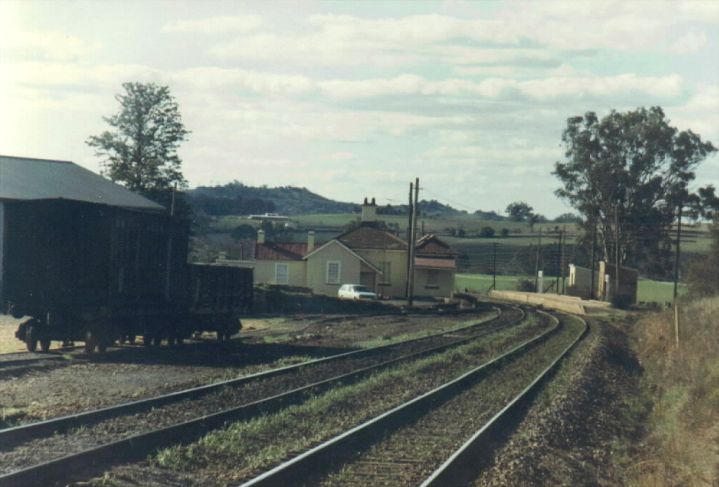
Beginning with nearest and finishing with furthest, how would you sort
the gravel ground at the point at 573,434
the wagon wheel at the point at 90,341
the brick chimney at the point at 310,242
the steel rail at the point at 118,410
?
the gravel ground at the point at 573,434 < the steel rail at the point at 118,410 < the wagon wheel at the point at 90,341 < the brick chimney at the point at 310,242

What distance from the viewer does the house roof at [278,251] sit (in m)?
72.8

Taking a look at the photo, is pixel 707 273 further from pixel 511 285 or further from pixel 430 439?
pixel 430 439

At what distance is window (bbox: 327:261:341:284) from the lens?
71.2m

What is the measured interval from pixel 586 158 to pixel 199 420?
216 ft

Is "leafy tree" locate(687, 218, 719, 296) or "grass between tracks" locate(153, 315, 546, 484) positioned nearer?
"grass between tracks" locate(153, 315, 546, 484)

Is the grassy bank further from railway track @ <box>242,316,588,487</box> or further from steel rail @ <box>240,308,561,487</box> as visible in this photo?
steel rail @ <box>240,308,561,487</box>

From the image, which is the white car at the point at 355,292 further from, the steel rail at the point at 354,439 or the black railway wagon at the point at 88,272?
the steel rail at the point at 354,439

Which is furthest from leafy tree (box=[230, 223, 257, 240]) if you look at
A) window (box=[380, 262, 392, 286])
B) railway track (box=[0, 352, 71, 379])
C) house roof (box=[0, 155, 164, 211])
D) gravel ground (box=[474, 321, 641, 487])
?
gravel ground (box=[474, 321, 641, 487])

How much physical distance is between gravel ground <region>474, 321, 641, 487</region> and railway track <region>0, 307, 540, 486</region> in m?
3.87

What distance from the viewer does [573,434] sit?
14867 mm

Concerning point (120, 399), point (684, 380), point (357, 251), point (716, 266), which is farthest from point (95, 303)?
point (357, 251)

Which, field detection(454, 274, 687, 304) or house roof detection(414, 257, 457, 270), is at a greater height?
house roof detection(414, 257, 457, 270)

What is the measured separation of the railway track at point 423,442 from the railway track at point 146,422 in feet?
6.33

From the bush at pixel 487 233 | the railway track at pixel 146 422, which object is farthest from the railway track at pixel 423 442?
the bush at pixel 487 233
